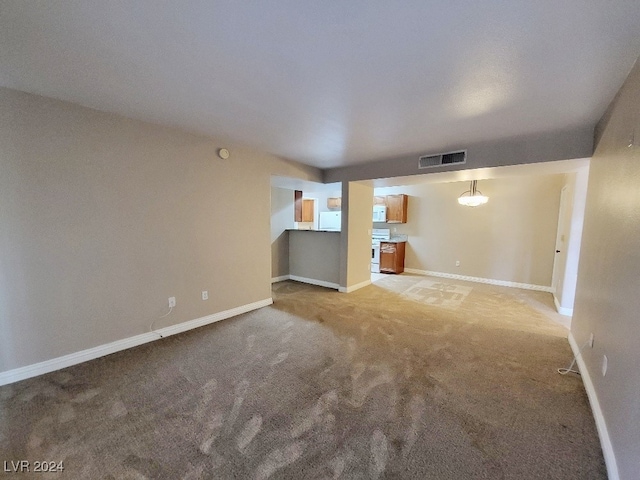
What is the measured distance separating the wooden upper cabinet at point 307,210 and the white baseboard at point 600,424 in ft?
18.0

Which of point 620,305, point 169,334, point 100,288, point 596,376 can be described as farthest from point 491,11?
point 169,334

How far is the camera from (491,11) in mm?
1179

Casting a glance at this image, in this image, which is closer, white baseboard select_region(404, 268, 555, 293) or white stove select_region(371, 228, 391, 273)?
white baseboard select_region(404, 268, 555, 293)

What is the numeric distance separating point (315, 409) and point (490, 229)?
5653mm

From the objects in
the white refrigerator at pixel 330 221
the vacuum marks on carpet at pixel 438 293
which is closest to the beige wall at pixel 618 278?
the vacuum marks on carpet at pixel 438 293

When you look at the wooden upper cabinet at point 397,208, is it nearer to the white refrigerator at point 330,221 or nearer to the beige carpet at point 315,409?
the white refrigerator at point 330,221

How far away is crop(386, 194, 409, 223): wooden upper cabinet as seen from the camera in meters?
6.66

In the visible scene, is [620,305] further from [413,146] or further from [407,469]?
[413,146]

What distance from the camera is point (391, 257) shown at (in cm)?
662

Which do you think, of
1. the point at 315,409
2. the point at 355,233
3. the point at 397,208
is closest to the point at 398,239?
the point at 397,208

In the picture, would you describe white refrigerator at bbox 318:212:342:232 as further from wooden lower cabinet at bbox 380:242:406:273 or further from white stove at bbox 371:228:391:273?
wooden lower cabinet at bbox 380:242:406:273

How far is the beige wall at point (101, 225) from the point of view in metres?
2.03

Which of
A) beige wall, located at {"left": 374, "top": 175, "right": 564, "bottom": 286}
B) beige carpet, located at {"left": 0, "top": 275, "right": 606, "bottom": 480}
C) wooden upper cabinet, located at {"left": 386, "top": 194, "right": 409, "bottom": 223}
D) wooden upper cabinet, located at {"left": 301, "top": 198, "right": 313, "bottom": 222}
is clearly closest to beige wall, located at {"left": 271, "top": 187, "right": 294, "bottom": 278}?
wooden upper cabinet, located at {"left": 301, "top": 198, "right": 313, "bottom": 222}

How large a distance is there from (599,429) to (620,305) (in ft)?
2.60
